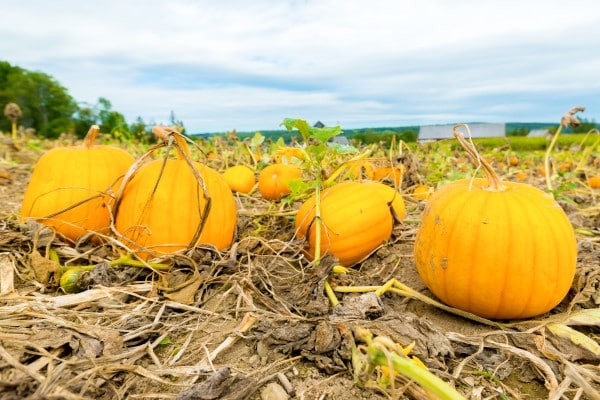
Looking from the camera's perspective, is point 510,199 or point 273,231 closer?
point 510,199

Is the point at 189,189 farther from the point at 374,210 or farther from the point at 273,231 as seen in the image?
the point at 374,210

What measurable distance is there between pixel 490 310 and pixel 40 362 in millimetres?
1667

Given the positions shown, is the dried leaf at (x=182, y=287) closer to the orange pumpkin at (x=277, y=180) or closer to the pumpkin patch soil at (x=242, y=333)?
the pumpkin patch soil at (x=242, y=333)

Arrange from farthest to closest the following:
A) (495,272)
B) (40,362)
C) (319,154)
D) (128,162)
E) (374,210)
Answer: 1. (128,162)
2. (374,210)
3. (319,154)
4. (495,272)
5. (40,362)

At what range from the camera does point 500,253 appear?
191cm

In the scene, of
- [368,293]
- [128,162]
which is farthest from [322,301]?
[128,162]

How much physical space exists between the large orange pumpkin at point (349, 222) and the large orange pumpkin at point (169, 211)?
0.46 meters

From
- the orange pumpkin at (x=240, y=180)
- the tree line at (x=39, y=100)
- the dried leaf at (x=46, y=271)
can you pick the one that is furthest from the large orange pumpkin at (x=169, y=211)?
the tree line at (x=39, y=100)

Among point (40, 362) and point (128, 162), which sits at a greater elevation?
point (128, 162)

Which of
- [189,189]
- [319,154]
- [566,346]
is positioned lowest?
[566,346]

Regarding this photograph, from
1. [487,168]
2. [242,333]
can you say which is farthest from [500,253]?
[242,333]

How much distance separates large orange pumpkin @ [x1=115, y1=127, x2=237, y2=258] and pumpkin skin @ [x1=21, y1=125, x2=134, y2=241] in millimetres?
198

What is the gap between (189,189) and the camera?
2.46m

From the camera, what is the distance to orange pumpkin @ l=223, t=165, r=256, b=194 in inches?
177
